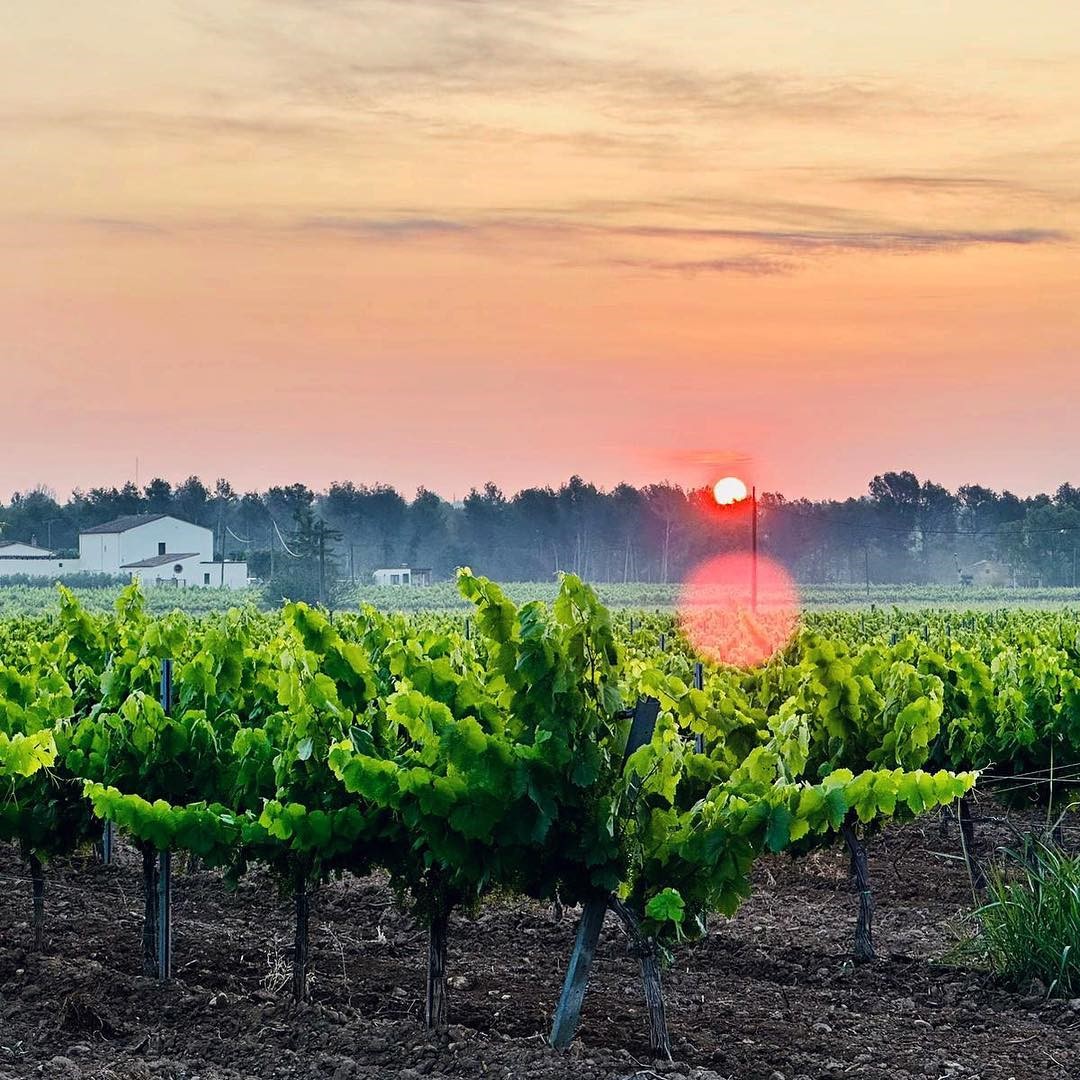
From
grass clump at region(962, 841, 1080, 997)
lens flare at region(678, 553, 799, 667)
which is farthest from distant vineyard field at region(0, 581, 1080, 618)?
grass clump at region(962, 841, 1080, 997)

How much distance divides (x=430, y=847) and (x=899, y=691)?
12.8 ft

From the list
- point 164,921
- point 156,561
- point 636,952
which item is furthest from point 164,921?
point 156,561

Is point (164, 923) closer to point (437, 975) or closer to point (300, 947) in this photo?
point (300, 947)

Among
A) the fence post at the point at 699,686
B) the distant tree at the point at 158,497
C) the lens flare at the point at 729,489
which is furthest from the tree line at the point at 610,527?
the fence post at the point at 699,686

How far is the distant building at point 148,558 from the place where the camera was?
98.2 meters

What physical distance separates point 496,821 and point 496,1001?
74.8 inches

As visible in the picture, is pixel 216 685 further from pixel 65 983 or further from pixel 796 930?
pixel 796 930

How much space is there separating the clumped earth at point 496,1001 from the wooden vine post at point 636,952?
0.15 metres

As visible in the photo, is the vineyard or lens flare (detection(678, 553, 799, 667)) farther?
lens flare (detection(678, 553, 799, 667))

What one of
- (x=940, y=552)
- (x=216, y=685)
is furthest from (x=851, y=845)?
(x=940, y=552)

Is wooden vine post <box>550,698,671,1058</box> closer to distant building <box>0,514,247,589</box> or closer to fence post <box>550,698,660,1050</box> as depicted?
fence post <box>550,698,660,1050</box>

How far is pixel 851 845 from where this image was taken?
372 inches

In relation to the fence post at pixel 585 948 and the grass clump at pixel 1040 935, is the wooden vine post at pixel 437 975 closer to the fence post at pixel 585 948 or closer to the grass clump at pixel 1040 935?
the fence post at pixel 585 948

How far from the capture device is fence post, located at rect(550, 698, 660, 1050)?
6945 millimetres
